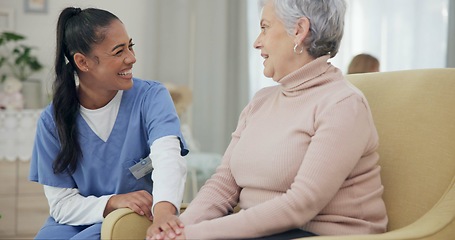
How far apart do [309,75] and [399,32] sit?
377cm

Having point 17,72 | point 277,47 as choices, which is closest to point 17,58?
point 17,72

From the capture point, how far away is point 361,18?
527 centimetres

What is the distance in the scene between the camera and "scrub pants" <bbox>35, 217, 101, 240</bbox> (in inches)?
70.9

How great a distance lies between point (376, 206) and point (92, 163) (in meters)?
0.79

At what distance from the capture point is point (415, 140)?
1791 mm

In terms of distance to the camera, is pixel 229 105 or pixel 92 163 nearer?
pixel 92 163

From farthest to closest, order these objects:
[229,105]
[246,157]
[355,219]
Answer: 1. [229,105]
2. [246,157]
3. [355,219]

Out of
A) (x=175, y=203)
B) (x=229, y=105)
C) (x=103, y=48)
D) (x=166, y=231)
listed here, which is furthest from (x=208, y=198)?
(x=229, y=105)

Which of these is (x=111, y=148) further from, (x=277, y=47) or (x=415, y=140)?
(x=415, y=140)

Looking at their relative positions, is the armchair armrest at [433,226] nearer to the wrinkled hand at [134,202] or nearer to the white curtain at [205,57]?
the wrinkled hand at [134,202]

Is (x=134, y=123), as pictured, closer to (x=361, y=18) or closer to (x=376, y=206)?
(x=376, y=206)

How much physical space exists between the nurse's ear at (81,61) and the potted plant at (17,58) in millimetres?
2433

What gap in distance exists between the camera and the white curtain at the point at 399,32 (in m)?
5.24

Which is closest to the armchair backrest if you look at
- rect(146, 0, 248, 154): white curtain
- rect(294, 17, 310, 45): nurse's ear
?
rect(294, 17, 310, 45): nurse's ear
